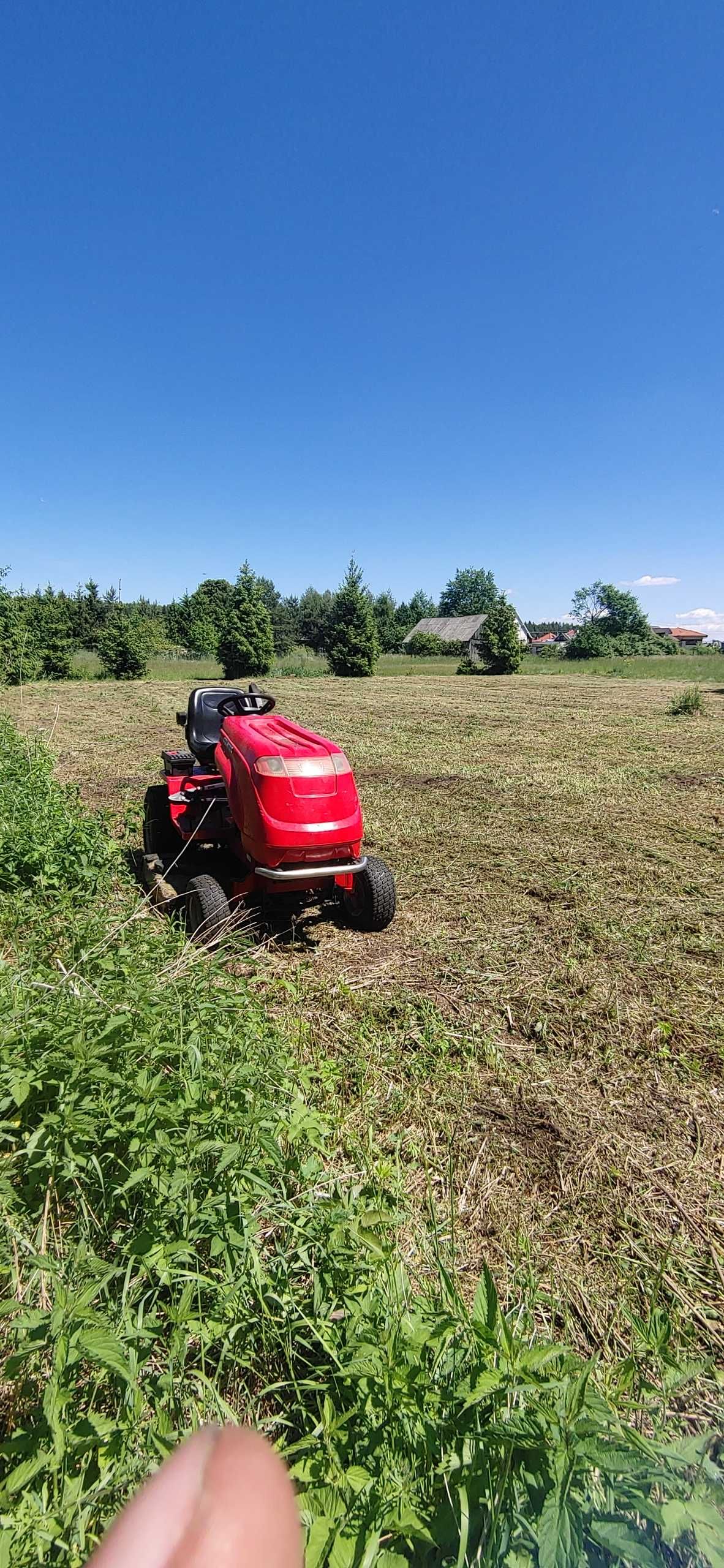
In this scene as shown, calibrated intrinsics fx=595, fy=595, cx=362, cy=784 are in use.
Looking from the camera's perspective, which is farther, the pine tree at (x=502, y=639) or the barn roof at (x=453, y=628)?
the barn roof at (x=453, y=628)

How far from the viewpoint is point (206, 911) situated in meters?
3.14

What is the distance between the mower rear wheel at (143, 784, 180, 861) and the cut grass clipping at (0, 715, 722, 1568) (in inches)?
97.5

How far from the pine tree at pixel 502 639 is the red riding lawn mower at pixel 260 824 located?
3060 cm

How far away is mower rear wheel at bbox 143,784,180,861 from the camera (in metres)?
4.47

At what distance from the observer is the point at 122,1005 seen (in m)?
1.84

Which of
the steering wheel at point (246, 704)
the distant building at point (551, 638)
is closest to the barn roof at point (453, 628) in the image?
the distant building at point (551, 638)

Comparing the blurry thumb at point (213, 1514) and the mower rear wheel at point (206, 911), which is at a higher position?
the blurry thumb at point (213, 1514)

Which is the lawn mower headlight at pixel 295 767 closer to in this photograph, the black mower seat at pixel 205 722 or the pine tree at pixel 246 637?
the black mower seat at pixel 205 722

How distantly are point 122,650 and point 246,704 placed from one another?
25.1 metres

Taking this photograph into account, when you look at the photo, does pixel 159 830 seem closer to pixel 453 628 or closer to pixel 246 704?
pixel 246 704

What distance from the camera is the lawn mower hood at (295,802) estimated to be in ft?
9.90

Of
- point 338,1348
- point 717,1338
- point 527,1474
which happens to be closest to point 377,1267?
point 338,1348

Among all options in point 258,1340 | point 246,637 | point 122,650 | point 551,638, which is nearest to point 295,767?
point 258,1340

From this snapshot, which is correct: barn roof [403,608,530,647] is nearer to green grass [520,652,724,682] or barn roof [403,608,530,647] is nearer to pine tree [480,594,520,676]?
green grass [520,652,724,682]
